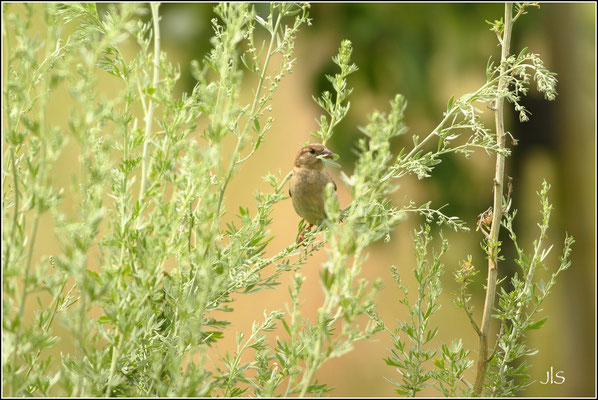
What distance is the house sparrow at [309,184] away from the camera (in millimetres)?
2010

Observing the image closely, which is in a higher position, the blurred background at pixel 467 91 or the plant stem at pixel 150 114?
the blurred background at pixel 467 91

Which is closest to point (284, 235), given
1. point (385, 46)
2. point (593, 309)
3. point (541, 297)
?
point (385, 46)

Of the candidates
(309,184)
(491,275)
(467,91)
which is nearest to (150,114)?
(491,275)

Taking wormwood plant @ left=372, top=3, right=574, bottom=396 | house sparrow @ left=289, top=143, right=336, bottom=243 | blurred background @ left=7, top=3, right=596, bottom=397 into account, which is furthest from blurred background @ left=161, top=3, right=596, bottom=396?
wormwood plant @ left=372, top=3, right=574, bottom=396

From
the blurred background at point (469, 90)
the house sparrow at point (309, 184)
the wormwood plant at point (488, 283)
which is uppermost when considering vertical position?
the blurred background at point (469, 90)

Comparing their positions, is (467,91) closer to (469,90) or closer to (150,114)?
(469,90)

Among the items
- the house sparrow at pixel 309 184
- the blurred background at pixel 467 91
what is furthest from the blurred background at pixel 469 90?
the house sparrow at pixel 309 184

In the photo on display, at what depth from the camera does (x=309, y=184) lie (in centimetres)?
209

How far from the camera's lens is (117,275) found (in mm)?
853

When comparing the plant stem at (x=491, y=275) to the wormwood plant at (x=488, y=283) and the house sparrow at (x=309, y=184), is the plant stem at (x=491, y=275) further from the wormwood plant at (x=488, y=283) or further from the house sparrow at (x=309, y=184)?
the house sparrow at (x=309, y=184)

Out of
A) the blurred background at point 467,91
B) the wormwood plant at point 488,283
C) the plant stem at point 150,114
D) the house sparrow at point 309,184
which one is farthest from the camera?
the blurred background at point 467,91

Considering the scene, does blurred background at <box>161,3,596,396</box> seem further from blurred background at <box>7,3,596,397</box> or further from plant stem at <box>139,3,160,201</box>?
plant stem at <box>139,3,160,201</box>

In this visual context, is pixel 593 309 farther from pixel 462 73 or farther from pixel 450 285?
pixel 462 73

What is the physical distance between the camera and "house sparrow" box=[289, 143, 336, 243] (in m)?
2.01
